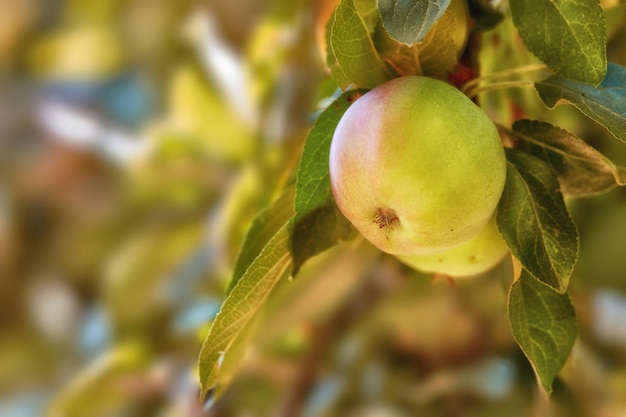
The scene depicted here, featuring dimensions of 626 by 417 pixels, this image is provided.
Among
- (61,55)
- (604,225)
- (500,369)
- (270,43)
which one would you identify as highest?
(61,55)

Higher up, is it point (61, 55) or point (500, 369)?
point (61, 55)

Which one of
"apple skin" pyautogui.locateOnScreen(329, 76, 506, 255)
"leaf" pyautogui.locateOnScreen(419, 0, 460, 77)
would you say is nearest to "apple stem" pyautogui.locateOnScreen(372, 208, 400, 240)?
"apple skin" pyautogui.locateOnScreen(329, 76, 506, 255)

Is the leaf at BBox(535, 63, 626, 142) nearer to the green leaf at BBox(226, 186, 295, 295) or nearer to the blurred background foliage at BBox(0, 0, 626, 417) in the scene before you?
the green leaf at BBox(226, 186, 295, 295)

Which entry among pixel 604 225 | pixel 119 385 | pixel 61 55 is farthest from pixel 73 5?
pixel 604 225

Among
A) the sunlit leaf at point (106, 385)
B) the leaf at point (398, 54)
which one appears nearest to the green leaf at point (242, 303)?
the leaf at point (398, 54)

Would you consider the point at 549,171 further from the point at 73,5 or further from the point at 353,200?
the point at 73,5

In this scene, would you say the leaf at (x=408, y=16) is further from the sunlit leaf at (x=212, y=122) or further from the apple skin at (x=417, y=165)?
the sunlit leaf at (x=212, y=122)
